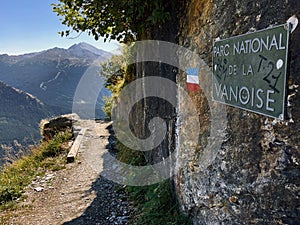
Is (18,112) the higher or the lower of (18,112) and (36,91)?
the lower

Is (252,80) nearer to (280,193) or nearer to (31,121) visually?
(280,193)

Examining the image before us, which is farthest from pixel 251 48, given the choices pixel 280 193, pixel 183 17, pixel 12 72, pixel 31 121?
pixel 12 72

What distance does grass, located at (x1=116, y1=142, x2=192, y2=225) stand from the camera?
338 cm

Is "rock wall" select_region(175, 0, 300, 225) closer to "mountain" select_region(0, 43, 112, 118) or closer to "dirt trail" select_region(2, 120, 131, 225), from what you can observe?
"dirt trail" select_region(2, 120, 131, 225)

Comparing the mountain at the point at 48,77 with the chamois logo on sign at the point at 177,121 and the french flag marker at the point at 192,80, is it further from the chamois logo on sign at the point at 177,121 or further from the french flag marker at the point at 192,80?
the french flag marker at the point at 192,80

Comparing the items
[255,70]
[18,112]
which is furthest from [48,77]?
[255,70]

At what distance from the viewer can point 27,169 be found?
730 centimetres

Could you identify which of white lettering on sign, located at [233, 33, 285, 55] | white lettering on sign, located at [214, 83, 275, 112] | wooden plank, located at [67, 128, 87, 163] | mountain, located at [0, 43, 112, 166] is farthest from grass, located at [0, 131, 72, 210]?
mountain, located at [0, 43, 112, 166]

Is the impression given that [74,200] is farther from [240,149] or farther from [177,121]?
[240,149]

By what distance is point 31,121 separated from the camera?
294ft

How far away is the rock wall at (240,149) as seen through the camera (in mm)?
1587

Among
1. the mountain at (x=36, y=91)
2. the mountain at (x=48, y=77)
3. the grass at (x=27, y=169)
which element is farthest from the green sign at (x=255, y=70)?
the mountain at (x=48, y=77)

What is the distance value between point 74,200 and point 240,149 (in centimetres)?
393

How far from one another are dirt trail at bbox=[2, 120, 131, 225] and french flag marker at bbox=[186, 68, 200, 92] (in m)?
2.38
